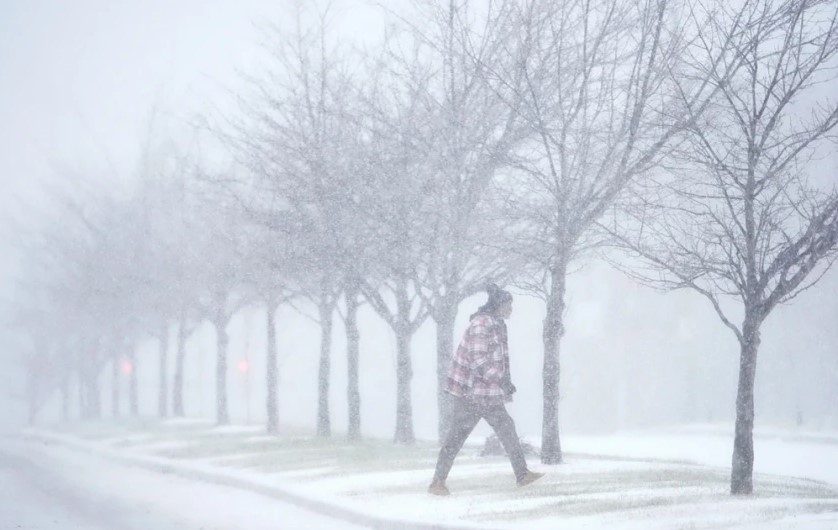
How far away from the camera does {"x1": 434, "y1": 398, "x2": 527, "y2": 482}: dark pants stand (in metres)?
10.9

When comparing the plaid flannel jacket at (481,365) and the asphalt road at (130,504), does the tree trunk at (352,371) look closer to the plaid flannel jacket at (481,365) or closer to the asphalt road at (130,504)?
the asphalt road at (130,504)

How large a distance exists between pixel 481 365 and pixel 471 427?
2.05 feet

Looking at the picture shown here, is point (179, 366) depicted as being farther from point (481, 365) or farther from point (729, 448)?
point (481, 365)

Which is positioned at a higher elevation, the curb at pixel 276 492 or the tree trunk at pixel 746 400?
the tree trunk at pixel 746 400

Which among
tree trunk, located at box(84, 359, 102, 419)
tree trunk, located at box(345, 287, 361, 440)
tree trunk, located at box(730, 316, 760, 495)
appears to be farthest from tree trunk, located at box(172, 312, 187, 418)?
tree trunk, located at box(730, 316, 760, 495)

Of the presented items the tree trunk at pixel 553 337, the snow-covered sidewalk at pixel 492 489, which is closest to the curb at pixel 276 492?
the snow-covered sidewalk at pixel 492 489

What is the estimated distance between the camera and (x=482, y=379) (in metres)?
10.9

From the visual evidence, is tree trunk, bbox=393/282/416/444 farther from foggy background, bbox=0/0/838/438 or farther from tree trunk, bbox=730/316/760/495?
tree trunk, bbox=730/316/760/495

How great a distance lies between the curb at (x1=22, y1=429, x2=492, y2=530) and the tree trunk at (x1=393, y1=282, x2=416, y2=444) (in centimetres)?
408

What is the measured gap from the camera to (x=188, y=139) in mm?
32781

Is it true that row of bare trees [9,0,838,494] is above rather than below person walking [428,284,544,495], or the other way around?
above

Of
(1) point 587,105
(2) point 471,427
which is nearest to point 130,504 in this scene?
(2) point 471,427

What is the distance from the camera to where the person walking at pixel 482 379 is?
427 inches

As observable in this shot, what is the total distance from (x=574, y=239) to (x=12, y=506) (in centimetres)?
752
